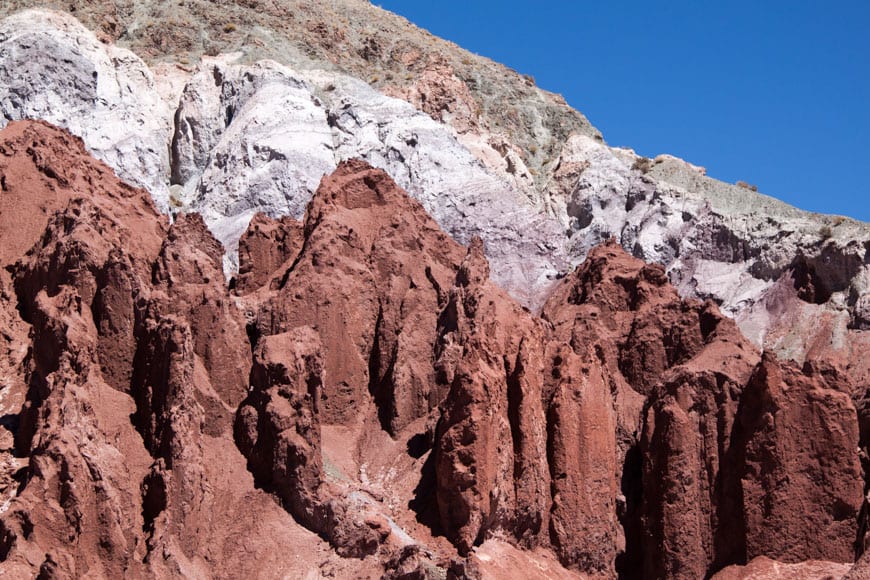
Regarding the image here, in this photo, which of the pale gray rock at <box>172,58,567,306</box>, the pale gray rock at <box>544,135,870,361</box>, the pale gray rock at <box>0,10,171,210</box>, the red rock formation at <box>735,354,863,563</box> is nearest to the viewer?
the red rock formation at <box>735,354,863,563</box>

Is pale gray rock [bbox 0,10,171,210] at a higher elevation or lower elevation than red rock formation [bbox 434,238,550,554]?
higher

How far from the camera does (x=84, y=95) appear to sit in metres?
60.8

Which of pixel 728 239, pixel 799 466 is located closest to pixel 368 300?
pixel 799 466

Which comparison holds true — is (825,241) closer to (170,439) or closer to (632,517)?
(632,517)

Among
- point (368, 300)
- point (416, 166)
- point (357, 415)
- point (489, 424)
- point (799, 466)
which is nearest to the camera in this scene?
point (489, 424)

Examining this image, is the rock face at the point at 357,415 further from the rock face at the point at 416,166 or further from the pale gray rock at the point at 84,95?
the pale gray rock at the point at 84,95

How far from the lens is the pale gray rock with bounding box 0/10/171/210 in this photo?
5875 cm

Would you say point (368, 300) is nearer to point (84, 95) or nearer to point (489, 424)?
point (489, 424)

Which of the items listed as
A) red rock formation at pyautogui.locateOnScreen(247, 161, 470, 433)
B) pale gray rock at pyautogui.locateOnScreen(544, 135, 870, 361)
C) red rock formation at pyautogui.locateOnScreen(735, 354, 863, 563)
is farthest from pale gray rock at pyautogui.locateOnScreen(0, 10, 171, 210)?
red rock formation at pyautogui.locateOnScreen(735, 354, 863, 563)

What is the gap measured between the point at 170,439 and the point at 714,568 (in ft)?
46.9

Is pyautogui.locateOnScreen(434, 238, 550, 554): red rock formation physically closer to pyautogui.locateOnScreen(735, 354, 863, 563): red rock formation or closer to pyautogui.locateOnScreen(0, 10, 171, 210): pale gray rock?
pyautogui.locateOnScreen(735, 354, 863, 563): red rock formation

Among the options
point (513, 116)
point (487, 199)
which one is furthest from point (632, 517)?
point (513, 116)

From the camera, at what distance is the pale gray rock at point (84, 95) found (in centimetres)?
5875

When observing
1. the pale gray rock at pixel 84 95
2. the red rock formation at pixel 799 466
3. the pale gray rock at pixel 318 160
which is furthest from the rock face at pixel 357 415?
the pale gray rock at pixel 84 95
